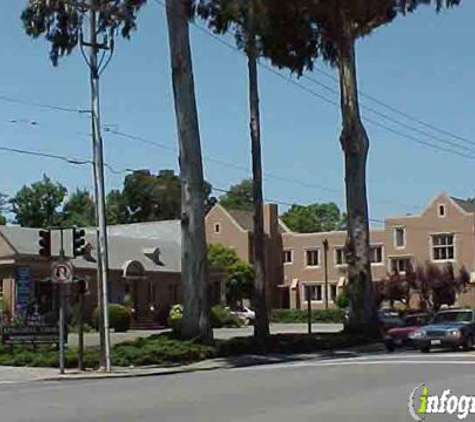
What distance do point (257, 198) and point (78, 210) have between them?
84.1m

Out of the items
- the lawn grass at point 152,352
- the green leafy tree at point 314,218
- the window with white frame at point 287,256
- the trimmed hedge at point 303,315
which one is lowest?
the trimmed hedge at point 303,315

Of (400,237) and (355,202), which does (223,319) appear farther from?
(400,237)

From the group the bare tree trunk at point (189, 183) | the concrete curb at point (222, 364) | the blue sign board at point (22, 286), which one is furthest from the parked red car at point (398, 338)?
the blue sign board at point (22, 286)

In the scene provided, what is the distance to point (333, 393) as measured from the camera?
18.8 meters

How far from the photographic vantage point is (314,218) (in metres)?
148

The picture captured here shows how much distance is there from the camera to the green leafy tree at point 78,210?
11531 centimetres

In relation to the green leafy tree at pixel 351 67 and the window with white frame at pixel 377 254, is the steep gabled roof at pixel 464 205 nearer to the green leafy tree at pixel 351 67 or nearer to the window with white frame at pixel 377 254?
the window with white frame at pixel 377 254

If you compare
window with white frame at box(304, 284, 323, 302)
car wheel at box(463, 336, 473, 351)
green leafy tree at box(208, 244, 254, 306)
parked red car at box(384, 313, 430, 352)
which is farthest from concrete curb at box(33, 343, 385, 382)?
window with white frame at box(304, 284, 323, 302)

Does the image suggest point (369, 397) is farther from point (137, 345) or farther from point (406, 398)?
point (137, 345)

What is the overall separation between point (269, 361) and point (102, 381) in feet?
29.0

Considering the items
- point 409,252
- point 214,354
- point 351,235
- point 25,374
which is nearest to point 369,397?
point 25,374

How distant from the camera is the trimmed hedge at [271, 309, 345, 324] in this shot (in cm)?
7775

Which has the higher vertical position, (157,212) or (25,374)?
(157,212)

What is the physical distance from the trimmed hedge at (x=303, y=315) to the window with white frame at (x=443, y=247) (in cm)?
855
